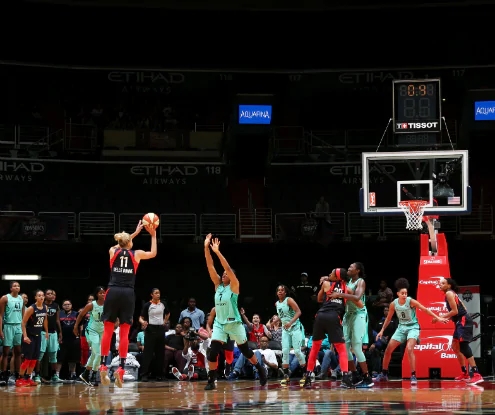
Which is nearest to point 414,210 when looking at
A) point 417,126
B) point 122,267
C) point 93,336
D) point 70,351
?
point 417,126

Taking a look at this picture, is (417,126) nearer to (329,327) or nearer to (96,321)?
(329,327)

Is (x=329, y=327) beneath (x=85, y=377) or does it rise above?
above

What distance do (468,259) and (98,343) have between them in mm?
16124

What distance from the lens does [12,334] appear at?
1750 centimetres

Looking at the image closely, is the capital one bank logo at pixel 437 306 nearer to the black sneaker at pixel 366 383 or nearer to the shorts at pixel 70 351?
the black sneaker at pixel 366 383

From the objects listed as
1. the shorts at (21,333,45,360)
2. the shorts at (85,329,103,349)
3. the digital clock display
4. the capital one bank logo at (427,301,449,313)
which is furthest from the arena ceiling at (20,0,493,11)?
the shorts at (85,329,103,349)

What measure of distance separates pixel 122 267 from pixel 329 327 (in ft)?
11.5

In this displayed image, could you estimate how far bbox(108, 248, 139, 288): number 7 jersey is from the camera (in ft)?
40.3

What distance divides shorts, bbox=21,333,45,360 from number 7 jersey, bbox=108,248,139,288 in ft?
15.8

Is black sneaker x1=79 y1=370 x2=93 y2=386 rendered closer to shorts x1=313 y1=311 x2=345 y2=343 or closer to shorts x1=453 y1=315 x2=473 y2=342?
shorts x1=313 y1=311 x2=345 y2=343

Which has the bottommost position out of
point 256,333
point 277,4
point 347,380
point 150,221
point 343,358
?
point 347,380

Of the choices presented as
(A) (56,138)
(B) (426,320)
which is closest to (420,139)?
(B) (426,320)

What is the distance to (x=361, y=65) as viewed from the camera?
30297 mm

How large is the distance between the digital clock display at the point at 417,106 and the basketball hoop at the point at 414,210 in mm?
2134
